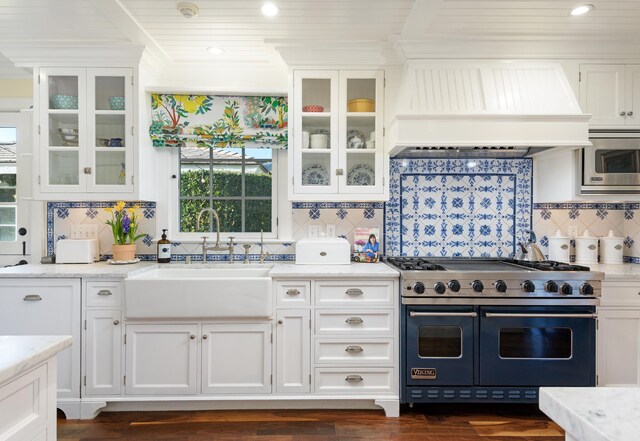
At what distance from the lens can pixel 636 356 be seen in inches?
95.6

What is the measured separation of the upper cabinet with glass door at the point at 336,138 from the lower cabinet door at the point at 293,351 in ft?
2.74

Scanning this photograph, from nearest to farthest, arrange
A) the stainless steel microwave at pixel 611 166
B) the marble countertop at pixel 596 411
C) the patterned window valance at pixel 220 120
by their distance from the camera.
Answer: the marble countertop at pixel 596 411, the stainless steel microwave at pixel 611 166, the patterned window valance at pixel 220 120

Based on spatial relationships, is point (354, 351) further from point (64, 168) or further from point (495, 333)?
point (64, 168)

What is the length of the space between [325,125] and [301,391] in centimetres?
181

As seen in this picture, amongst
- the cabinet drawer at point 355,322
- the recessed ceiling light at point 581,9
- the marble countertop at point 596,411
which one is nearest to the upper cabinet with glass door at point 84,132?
the cabinet drawer at point 355,322

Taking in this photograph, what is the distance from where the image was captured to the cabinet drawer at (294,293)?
8.01 feet

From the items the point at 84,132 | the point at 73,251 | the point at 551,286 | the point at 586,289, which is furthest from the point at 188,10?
the point at 586,289

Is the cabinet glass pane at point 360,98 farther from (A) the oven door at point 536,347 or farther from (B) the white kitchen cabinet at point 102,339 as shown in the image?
(B) the white kitchen cabinet at point 102,339

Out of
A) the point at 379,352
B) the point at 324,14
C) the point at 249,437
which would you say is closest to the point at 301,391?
the point at 249,437

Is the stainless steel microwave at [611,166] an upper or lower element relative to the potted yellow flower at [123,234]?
upper

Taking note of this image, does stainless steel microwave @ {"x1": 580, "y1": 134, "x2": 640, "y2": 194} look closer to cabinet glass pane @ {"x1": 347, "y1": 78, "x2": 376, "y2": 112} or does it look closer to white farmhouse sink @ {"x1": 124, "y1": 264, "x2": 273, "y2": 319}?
cabinet glass pane @ {"x1": 347, "y1": 78, "x2": 376, "y2": 112}

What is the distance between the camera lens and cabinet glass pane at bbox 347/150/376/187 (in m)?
2.79

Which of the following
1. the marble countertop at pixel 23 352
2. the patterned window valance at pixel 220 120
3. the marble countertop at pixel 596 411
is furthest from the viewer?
the patterned window valance at pixel 220 120

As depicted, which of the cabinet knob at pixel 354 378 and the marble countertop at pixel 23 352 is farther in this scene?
the cabinet knob at pixel 354 378
